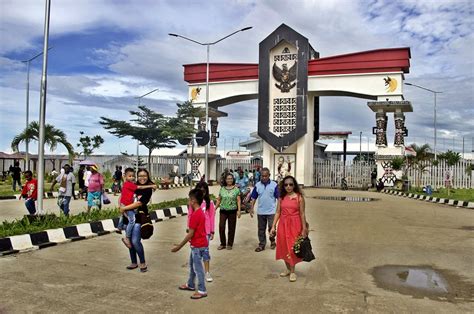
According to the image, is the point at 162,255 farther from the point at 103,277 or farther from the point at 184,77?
the point at 184,77

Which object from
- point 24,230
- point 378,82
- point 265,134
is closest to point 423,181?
point 378,82

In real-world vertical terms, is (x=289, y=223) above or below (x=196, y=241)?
above

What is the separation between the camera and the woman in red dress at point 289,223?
6.44m

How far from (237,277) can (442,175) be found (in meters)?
33.1

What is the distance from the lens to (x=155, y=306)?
16.5 feet

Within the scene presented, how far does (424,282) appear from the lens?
6.41 meters

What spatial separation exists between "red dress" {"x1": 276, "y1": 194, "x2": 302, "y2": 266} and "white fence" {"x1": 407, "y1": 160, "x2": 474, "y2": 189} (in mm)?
31549

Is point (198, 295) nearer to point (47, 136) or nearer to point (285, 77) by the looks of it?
point (47, 136)

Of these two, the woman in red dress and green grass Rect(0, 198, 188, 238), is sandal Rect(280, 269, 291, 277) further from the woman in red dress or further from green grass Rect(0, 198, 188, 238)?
green grass Rect(0, 198, 188, 238)

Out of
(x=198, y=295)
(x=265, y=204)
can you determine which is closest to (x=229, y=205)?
(x=265, y=204)

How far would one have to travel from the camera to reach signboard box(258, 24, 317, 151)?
34.3 meters

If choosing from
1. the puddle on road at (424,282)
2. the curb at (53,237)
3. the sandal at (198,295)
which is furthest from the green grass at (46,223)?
the puddle on road at (424,282)

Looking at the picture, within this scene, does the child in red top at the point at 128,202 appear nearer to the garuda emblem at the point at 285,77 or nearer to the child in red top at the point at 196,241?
the child in red top at the point at 196,241

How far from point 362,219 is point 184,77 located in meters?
27.0
